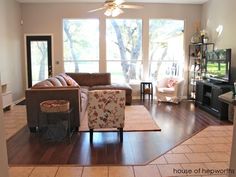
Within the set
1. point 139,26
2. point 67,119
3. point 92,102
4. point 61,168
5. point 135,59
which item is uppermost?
point 139,26

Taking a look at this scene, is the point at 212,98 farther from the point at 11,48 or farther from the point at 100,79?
the point at 11,48

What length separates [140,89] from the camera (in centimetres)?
780

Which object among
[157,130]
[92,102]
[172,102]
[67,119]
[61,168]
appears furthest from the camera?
[172,102]

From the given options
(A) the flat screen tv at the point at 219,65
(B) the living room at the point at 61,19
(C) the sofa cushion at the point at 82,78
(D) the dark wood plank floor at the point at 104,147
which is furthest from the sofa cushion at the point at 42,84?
(A) the flat screen tv at the point at 219,65

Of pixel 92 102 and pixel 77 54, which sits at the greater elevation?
pixel 77 54

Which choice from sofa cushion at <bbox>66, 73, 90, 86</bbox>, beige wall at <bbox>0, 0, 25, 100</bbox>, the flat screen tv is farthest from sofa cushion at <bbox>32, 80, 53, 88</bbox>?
the flat screen tv

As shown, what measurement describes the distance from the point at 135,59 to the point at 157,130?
3852mm

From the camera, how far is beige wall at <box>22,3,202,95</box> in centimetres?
760

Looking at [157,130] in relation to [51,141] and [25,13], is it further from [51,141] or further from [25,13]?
[25,13]

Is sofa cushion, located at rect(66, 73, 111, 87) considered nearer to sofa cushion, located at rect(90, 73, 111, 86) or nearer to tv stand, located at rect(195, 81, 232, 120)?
sofa cushion, located at rect(90, 73, 111, 86)

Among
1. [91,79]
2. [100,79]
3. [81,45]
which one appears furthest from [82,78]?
[81,45]

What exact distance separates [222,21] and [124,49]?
2.94 meters

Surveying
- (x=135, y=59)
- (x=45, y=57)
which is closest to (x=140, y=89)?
(x=135, y=59)

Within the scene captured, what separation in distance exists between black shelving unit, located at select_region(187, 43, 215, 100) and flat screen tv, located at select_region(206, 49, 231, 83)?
44 centimetres
